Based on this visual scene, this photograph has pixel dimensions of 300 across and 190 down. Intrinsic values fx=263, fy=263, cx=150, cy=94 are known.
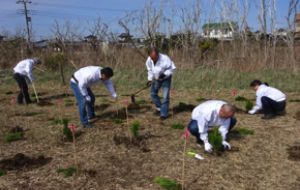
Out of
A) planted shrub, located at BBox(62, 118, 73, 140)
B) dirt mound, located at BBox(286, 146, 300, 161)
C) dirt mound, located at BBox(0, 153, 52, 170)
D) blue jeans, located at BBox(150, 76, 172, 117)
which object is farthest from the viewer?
blue jeans, located at BBox(150, 76, 172, 117)

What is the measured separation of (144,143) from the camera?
12.3 feet

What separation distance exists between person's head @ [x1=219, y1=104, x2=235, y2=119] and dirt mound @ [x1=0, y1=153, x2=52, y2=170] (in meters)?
2.17

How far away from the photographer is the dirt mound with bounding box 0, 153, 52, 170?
10.2 ft

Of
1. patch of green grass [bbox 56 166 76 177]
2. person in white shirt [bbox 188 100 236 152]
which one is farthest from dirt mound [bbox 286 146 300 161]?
patch of green grass [bbox 56 166 76 177]

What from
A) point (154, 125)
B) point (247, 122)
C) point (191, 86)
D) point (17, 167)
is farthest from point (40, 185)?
point (191, 86)

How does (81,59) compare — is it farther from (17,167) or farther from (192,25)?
(17,167)

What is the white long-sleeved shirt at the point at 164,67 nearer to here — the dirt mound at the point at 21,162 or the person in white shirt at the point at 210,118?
the person in white shirt at the point at 210,118

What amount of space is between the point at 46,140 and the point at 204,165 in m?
2.34

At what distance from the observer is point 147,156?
3334mm

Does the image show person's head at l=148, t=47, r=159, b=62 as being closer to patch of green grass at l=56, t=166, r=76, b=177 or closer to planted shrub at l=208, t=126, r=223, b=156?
planted shrub at l=208, t=126, r=223, b=156

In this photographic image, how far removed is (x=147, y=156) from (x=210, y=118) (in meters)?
0.92

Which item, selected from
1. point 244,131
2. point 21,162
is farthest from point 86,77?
Answer: point 244,131

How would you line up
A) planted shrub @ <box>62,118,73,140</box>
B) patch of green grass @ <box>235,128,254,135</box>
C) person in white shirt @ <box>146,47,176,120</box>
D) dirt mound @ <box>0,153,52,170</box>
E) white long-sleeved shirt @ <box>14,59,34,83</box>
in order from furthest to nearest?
1. white long-sleeved shirt @ <box>14,59,34,83</box>
2. person in white shirt @ <box>146,47,176,120</box>
3. patch of green grass @ <box>235,128,254,135</box>
4. planted shrub @ <box>62,118,73,140</box>
5. dirt mound @ <box>0,153,52,170</box>

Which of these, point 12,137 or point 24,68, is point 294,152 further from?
point 24,68
